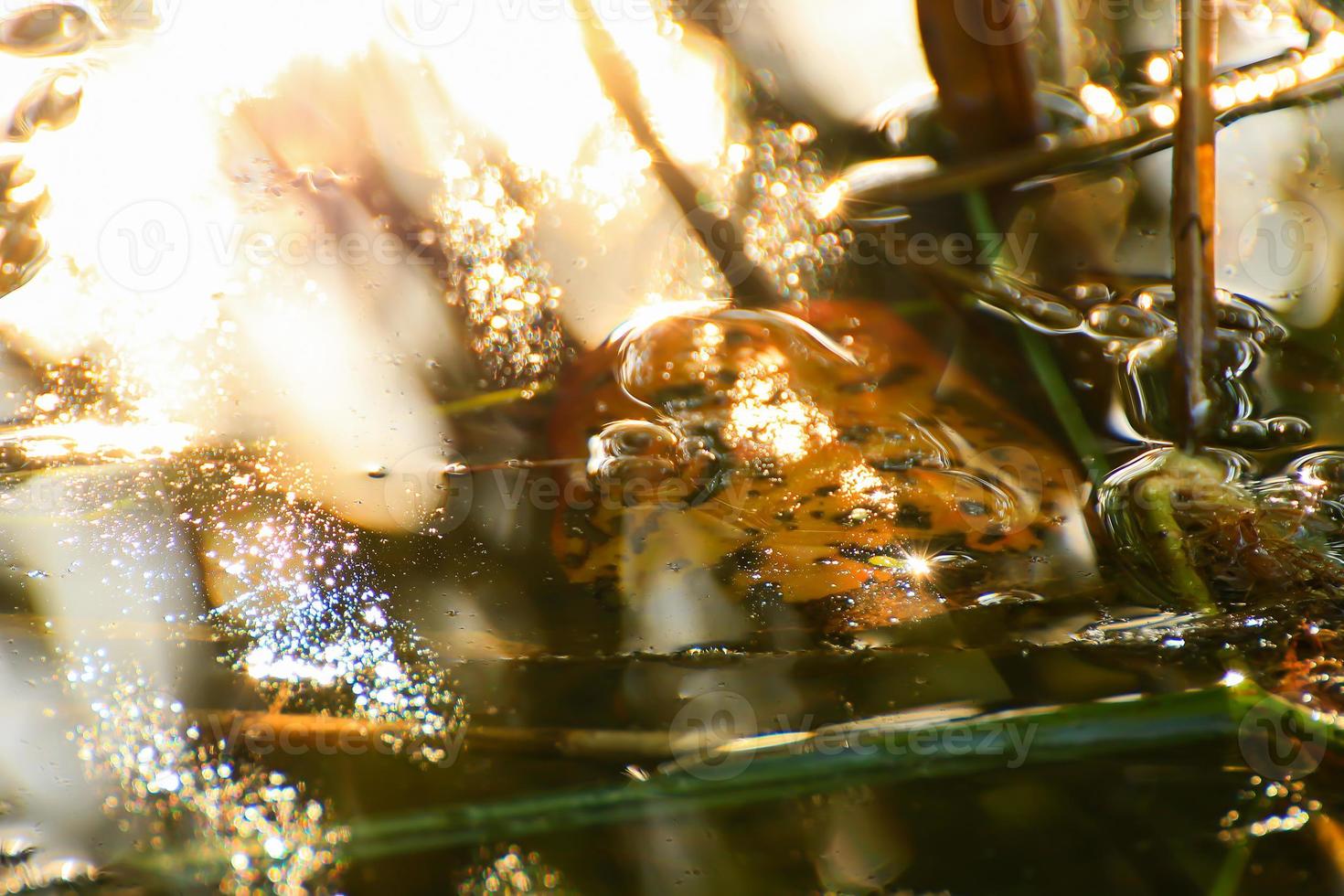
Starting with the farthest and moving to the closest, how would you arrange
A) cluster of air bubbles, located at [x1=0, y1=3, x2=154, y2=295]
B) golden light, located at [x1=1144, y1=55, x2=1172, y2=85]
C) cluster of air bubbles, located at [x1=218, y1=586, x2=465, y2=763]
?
golden light, located at [x1=1144, y1=55, x2=1172, y2=85]
cluster of air bubbles, located at [x1=0, y1=3, x2=154, y2=295]
cluster of air bubbles, located at [x1=218, y1=586, x2=465, y2=763]

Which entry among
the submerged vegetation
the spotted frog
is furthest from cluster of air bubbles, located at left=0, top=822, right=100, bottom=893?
the spotted frog

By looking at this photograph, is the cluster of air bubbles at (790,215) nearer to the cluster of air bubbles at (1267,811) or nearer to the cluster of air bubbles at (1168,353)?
Answer: the cluster of air bubbles at (1168,353)

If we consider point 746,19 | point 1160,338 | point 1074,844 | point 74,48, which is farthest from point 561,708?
point 74,48

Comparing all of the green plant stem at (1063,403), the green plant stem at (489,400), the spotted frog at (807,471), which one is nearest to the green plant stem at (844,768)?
the spotted frog at (807,471)

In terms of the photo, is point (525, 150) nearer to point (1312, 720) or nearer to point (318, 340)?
point (318, 340)

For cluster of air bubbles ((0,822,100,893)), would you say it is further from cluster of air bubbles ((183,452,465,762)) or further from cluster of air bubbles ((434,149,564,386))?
cluster of air bubbles ((434,149,564,386))
